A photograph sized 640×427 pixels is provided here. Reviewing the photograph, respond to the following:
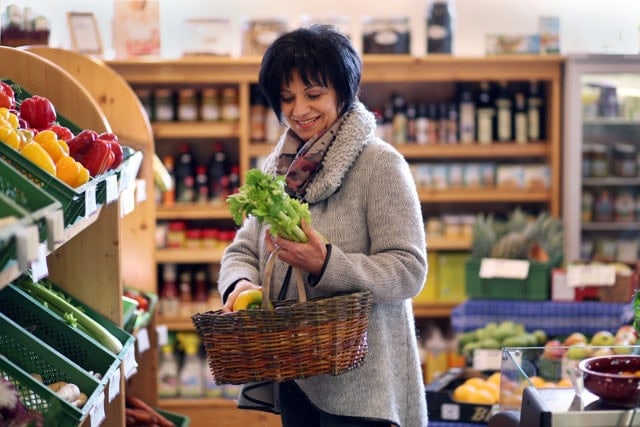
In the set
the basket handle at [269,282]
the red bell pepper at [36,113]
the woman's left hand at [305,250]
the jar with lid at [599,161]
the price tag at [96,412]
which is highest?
the red bell pepper at [36,113]

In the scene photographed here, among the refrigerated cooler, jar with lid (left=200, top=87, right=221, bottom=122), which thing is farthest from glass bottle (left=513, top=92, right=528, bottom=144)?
jar with lid (left=200, top=87, right=221, bottom=122)

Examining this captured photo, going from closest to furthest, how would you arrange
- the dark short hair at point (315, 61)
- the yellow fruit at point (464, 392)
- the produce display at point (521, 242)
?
the dark short hair at point (315, 61)
the yellow fruit at point (464, 392)
the produce display at point (521, 242)

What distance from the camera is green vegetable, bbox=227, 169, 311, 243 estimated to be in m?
2.53

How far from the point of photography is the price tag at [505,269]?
17.5 ft

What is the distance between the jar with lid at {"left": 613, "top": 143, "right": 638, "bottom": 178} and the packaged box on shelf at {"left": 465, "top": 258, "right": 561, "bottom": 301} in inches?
44.8

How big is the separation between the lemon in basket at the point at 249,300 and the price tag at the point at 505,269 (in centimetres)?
282

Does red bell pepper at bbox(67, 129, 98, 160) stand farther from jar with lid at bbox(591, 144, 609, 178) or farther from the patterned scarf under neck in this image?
jar with lid at bbox(591, 144, 609, 178)

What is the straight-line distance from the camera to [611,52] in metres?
6.46

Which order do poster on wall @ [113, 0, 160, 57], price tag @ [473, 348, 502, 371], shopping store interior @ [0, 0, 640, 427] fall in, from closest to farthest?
shopping store interior @ [0, 0, 640, 427] < price tag @ [473, 348, 502, 371] < poster on wall @ [113, 0, 160, 57]

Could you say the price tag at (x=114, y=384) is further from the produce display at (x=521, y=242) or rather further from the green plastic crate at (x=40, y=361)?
the produce display at (x=521, y=242)

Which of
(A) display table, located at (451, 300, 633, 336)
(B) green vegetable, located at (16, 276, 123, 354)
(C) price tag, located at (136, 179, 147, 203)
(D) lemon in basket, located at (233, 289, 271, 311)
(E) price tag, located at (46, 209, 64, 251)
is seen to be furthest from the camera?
(A) display table, located at (451, 300, 633, 336)

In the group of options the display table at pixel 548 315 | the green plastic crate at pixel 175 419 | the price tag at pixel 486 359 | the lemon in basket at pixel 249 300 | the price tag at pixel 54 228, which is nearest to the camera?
the price tag at pixel 54 228

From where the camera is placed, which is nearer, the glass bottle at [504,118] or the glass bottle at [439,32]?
the glass bottle at [439,32]

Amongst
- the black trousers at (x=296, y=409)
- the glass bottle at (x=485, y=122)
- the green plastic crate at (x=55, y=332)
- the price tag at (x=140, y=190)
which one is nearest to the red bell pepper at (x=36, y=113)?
the green plastic crate at (x=55, y=332)
